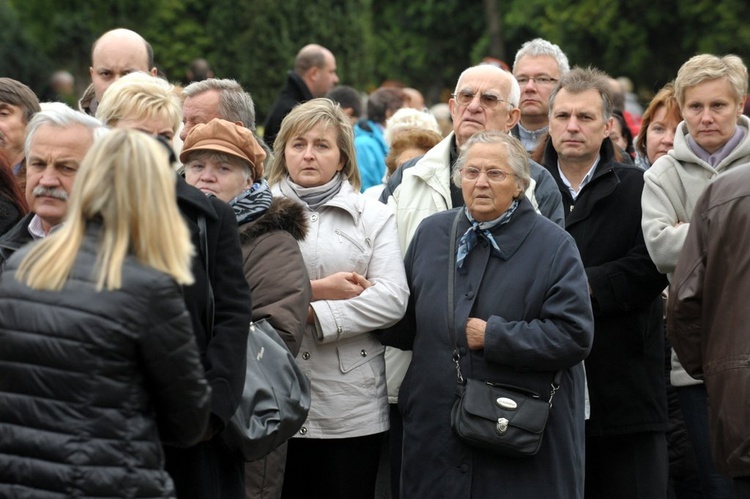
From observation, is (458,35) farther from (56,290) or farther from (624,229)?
(56,290)

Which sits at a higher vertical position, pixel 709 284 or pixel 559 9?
pixel 559 9

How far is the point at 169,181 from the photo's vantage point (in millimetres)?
3830

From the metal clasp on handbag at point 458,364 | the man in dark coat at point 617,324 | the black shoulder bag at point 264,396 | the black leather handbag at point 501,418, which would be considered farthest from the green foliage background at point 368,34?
the black shoulder bag at point 264,396

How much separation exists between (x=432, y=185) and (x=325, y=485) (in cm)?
161

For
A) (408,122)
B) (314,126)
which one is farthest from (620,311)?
(408,122)

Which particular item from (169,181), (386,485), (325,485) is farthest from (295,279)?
(386,485)

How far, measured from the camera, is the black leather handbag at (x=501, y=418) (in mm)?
5473

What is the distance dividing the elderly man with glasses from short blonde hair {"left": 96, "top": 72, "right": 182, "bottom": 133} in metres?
1.51

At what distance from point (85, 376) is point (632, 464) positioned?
11.6ft

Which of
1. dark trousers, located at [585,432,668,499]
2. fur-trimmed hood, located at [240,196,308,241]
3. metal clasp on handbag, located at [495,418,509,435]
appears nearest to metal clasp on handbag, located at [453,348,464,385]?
metal clasp on handbag, located at [495,418,509,435]

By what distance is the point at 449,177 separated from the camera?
21.5 ft

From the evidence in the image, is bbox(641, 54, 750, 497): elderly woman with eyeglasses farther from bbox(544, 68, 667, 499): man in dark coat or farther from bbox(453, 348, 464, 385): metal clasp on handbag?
bbox(453, 348, 464, 385): metal clasp on handbag

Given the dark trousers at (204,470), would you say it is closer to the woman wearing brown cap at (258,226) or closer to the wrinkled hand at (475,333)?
the woman wearing brown cap at (258,226)

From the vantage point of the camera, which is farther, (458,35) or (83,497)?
(458,35)
